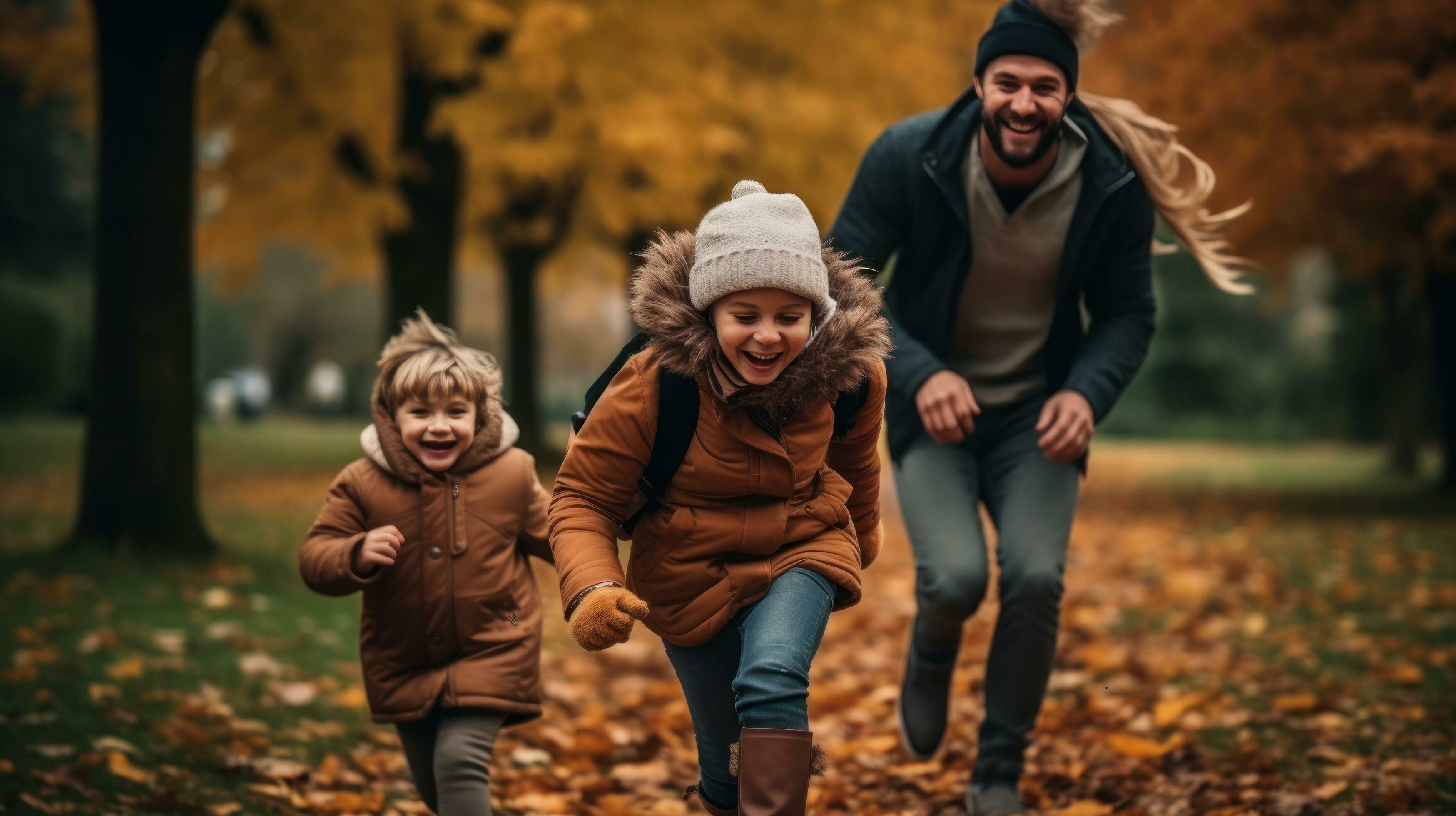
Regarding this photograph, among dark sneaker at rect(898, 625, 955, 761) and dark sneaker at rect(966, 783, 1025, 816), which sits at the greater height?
dark sneaker at rect(898, 625, 955, 761)

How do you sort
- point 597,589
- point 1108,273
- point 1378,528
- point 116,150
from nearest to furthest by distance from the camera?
1. point 597,589
2. point 1108,273
3. point 116,150
4. point 1378,528

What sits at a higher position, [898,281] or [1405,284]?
[1405,284]

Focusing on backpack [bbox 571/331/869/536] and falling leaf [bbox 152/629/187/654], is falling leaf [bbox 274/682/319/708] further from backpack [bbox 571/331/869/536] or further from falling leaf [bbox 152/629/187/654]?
backpack [bbox 571/331/869/536]

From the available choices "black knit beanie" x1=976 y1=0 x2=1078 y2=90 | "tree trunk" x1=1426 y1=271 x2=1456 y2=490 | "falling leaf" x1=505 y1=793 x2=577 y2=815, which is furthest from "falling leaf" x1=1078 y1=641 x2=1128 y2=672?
"tree trunk" x1=1426 y1=271 x2=1456 y2=490

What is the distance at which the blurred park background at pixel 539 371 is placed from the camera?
454 centimetres

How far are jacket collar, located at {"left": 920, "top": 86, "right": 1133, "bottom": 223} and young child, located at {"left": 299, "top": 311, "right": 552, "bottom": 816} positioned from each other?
1.46 meters

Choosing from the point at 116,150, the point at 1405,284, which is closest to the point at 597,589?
the point at 116,150

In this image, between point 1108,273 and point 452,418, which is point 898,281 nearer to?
point 1108,273

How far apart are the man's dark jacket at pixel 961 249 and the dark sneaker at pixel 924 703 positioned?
0.74 m

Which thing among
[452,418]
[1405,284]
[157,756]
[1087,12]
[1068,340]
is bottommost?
[157,756]

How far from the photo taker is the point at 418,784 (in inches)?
138

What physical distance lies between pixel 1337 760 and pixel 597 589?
2.96 m

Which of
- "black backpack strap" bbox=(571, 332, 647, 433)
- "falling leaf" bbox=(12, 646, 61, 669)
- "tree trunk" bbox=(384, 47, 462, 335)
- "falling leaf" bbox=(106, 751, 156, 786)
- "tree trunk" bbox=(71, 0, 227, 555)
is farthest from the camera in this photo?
"tree trunk" bbox=(384, 47, 462, 335)

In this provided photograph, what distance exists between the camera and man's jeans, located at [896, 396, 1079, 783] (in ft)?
12.5
